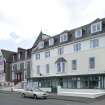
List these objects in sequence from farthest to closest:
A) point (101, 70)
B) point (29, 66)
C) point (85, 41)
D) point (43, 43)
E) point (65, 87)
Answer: point (29, 66) → point (43, 43) → point (65, 87) → point (85, 41) → point (101, 70)

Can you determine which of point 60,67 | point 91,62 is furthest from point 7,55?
point 91,62

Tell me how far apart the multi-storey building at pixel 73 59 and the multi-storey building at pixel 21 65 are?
606 cm

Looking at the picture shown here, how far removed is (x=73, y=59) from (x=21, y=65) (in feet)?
79.0

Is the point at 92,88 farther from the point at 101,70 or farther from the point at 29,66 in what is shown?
the point at 29,66

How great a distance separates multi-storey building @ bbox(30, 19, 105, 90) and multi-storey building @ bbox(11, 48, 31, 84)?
6.06 m

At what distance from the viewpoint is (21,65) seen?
223 feet

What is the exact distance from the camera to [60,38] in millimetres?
52719

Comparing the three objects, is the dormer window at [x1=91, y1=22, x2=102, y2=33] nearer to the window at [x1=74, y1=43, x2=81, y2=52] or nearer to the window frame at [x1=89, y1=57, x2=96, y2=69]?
the window at [x1=74, y1=43, x2=81, y2=52]

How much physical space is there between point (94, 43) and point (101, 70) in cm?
496

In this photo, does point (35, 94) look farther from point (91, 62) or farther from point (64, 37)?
point (64, 37)

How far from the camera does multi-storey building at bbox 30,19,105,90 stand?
4216 centimetres

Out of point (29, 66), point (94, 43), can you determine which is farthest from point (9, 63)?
point (94, 43)

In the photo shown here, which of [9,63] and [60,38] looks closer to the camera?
[60,38]

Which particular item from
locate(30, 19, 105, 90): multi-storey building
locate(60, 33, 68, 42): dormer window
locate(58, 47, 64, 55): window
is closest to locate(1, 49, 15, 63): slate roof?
locate(30, 19, 105, 90): multi-storey building
